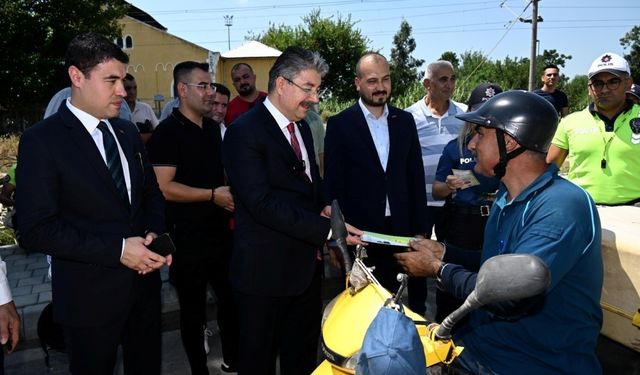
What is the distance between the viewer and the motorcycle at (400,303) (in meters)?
1.31

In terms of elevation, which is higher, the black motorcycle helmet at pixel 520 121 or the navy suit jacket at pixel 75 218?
the black motorcycle helmet at pixel 520 121

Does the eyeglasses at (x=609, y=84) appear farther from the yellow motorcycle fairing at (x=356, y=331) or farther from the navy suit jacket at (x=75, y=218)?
the navy suit jacket at (x=75, y=218)

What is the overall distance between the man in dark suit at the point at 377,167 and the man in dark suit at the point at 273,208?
35.2 inches

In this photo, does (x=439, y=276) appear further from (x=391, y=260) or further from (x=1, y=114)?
(x=1, y=114)

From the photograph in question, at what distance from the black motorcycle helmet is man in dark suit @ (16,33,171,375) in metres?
1.62

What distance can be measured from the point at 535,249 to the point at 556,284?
0.16 m

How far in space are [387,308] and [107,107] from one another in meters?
1.76

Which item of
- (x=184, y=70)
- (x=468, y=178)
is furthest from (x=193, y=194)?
(x=468, y=178)

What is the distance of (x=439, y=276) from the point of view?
201 centimetres

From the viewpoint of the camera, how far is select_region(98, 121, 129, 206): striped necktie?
8.04 ft

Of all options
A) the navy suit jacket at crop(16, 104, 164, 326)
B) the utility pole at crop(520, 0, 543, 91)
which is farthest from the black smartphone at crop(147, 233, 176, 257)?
the utility pole at crop(520, 0, 543, 91)

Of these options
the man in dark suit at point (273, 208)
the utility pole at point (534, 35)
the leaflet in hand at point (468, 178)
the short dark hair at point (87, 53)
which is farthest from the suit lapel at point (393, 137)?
the utility pole at point (534, 35)

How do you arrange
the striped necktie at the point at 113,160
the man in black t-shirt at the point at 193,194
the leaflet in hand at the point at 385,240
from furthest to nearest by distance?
the man in black t-shirt at the point at 193,194 → the striped necktie at the point at 113,160 → the leaflet in hand at the point at 385,240

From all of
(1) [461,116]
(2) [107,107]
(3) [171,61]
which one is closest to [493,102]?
(1) [461,116]
